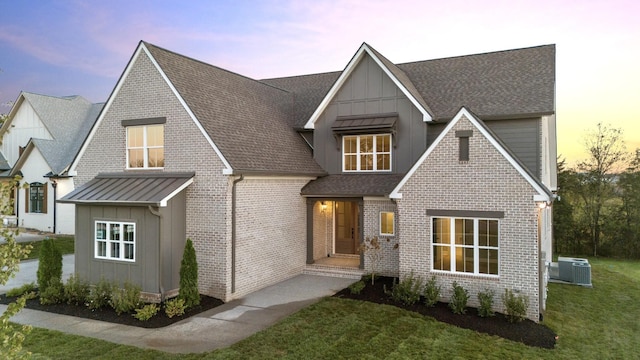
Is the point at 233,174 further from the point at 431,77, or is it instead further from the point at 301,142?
the point at 431,77

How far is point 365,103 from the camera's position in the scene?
55.1 ft

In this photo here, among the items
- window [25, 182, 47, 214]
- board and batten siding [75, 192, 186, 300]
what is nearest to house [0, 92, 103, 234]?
window [25, 182, 47, 214]

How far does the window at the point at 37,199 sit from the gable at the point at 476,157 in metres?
26.9

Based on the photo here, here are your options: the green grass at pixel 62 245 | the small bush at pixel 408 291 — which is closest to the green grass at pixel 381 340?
the small bush at pixel 408 291

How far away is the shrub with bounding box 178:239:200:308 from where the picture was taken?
37.0 ft

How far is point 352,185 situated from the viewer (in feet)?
52.6

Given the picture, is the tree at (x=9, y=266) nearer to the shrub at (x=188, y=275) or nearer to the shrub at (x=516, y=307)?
the shrub at (x=188, y=275)

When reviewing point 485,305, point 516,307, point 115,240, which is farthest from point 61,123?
point 516,307

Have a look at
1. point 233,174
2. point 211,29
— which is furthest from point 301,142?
point 211,29

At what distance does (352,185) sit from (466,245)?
5.49 metres

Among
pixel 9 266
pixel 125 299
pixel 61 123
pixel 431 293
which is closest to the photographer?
pixel 9 266

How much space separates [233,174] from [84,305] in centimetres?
580

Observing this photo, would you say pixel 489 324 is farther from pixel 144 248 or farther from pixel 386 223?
pixel 144 248

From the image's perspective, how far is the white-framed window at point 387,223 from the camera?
50.0 ft
